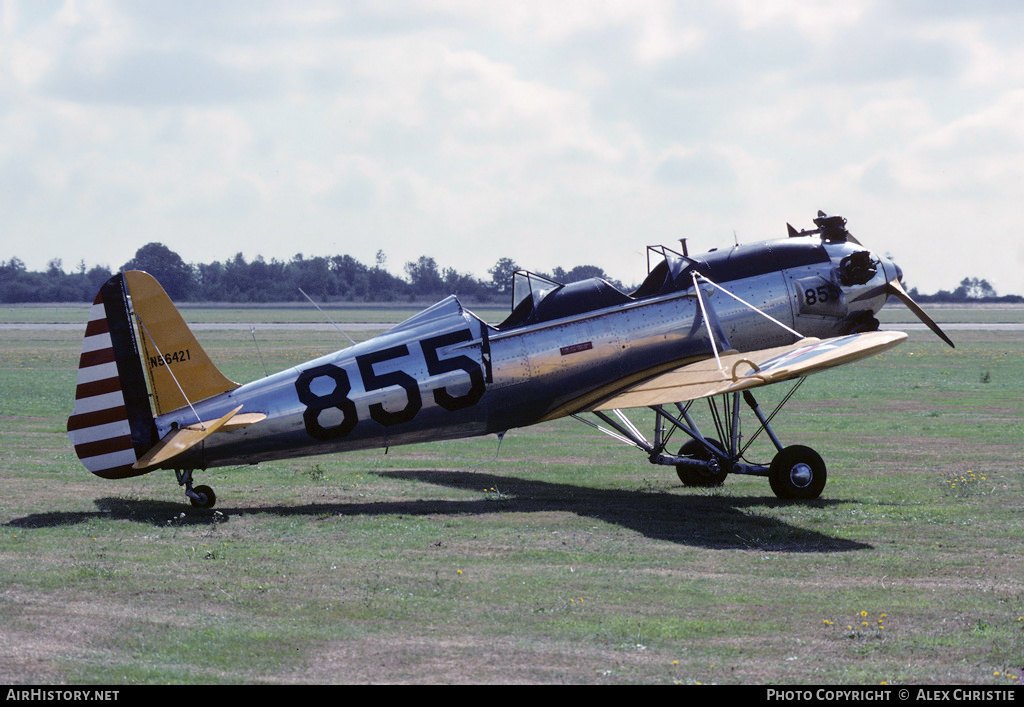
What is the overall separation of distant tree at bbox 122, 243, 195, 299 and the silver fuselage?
140 metres

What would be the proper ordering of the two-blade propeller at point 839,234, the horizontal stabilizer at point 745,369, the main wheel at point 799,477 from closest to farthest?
the horizontal stabilizer at point 745,369
the main wheel at point 799,477
the two-blade propeller at point 839,234

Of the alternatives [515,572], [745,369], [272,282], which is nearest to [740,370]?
[745,369]

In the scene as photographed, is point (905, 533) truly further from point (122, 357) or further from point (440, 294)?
point (440, 294)

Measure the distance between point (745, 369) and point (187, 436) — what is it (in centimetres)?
694

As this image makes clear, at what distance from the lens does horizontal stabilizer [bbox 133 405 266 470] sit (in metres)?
12.7

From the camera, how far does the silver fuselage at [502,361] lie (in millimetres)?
13469

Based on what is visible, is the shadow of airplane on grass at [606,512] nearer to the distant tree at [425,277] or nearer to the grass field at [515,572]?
the grass field at [515,572]

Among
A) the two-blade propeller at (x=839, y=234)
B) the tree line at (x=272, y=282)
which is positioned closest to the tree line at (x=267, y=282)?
the tree line at (x=272, y=282)

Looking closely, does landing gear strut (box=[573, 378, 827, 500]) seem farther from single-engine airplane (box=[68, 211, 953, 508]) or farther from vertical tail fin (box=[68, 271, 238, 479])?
vertical tail fin (box=[68, 271, 238, 479])

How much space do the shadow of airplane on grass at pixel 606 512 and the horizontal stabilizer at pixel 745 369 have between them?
1.36 meters

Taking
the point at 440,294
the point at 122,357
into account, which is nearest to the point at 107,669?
the point at 122,357

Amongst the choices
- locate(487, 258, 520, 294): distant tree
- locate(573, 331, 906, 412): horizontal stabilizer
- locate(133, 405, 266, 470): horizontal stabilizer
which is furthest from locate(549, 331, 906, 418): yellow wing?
locate(487, 258, 520, 294): distant tree

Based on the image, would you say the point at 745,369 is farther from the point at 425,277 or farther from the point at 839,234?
the point at 425,277

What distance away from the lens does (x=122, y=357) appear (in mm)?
13180
